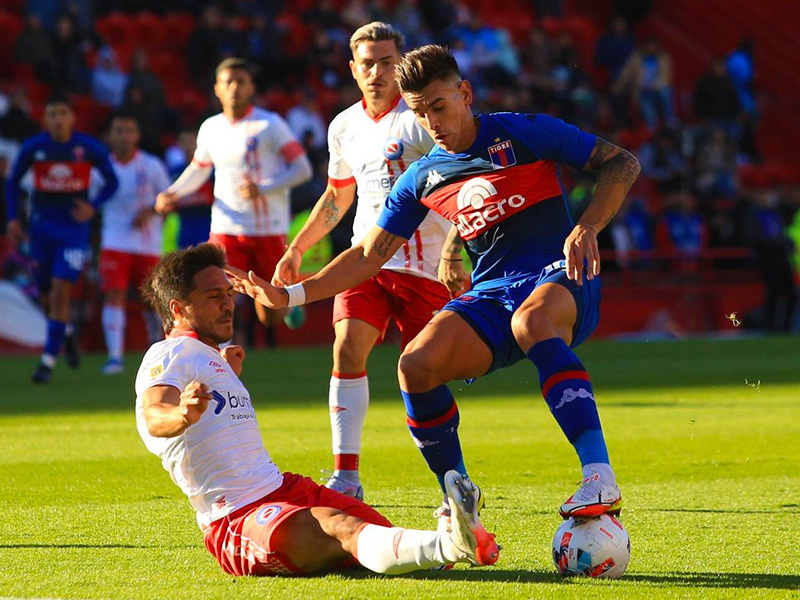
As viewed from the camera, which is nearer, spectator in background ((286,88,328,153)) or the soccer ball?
the soccer ball

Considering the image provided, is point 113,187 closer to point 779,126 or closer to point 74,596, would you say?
point 74,596

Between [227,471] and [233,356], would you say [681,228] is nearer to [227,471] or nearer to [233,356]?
[233,356]

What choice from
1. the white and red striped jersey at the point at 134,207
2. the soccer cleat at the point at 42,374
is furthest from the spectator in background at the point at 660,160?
the soccer cleat at the point at 42,374

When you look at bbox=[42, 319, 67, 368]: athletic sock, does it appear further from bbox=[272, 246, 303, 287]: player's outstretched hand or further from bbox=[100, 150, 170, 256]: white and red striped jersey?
bbox=[272, 246, 303, 287]: player's outstretched hand

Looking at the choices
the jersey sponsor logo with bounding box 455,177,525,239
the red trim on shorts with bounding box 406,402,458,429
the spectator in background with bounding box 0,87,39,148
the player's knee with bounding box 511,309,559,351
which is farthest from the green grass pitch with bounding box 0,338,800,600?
Answer: the spectator in background with bounding box 0,87,39,148

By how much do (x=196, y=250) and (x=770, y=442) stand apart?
514cm

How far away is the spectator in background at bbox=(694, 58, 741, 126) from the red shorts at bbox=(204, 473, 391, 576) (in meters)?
22.6

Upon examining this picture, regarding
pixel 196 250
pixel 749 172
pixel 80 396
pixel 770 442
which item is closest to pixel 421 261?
pixel 196 250

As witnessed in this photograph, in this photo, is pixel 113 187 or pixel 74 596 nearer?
pixel 74 596

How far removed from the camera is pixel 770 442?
9.00 meters

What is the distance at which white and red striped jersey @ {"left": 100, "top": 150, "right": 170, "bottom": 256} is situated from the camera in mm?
14688

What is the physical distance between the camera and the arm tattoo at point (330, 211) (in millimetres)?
7316

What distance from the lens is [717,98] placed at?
87.1 feet

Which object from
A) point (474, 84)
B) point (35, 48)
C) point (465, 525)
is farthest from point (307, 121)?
point (465, 525)
